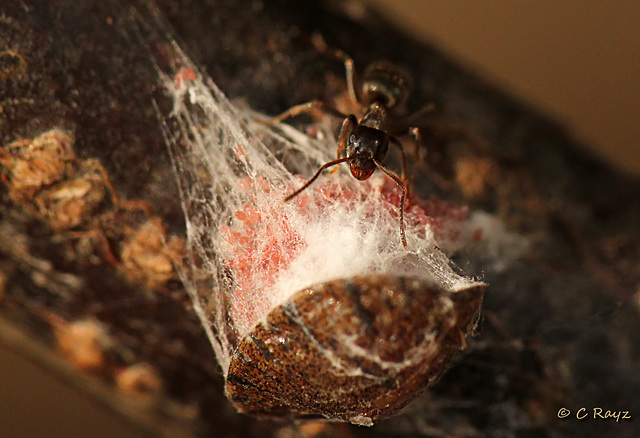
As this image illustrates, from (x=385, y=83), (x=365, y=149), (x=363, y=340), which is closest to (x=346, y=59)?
(x=385, y=83)

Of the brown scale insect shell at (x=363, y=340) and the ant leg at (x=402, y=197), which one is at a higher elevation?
the ant leg at (x=402, y=197)

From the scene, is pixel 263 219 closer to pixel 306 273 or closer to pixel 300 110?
pixel 306 273

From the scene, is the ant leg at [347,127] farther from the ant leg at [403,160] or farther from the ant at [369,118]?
the ant leg at [403,160]

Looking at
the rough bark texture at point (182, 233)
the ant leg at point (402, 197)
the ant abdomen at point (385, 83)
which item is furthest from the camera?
the ant abdomen at point (385, 83)

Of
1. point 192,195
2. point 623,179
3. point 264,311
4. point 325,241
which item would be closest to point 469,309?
point 325,241

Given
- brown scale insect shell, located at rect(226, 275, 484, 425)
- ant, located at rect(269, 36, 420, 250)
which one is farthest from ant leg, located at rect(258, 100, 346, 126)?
brown scale insect shell, located at rect(226, 275, 484, 425)

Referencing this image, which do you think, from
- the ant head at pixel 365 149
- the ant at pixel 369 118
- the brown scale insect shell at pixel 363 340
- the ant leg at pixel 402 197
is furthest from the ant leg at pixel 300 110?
the brown scale insect shell at pixel 363 340

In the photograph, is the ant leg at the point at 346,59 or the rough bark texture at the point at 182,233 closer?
the rough bark texture at the point at 182,233
